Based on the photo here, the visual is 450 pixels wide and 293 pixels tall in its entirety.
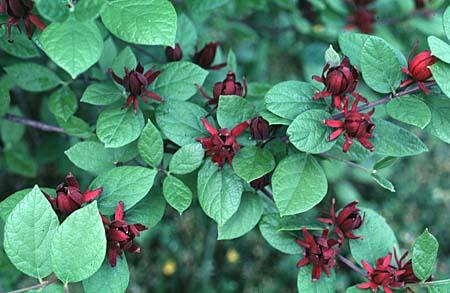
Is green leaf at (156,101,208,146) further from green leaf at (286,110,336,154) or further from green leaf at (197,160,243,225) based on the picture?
green leaf at (286,110,336,154)

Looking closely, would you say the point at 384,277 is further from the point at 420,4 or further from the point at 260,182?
the point at 420,4

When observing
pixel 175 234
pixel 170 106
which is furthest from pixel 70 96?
pixel 175 234

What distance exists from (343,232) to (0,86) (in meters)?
0.79

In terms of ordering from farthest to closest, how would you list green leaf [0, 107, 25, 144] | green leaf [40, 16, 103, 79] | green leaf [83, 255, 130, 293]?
green leaf [0, 107, 25, 144] → green leaf [83, 255, 130, 293] → green leaf [40, 16, 103, 79]

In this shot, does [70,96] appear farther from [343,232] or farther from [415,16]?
[415,16]

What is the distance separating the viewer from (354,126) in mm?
974

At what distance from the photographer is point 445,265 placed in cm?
248

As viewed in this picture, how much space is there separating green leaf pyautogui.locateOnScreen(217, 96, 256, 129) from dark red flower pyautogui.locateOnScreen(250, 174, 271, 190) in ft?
0.36

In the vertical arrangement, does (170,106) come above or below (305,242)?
above

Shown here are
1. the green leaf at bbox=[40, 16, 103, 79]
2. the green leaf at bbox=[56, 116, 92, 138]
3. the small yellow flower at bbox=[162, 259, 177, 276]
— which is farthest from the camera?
the small yellow flower at bbox=[162, 259, 177, 276]

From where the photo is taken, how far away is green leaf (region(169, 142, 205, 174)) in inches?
40.6

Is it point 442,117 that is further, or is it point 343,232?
point 343,232

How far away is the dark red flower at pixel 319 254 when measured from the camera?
1070 mm

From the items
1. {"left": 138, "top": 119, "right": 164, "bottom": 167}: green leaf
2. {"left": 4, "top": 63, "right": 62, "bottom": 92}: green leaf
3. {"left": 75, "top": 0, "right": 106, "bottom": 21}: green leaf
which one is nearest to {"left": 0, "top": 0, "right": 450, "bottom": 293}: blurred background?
{"left": 4, "top": 63, "right": 62, "bottom": 92}: green leaf
